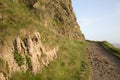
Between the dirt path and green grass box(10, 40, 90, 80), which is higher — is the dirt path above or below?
below

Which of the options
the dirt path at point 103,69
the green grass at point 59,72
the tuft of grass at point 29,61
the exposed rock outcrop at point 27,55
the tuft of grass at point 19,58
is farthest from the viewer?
the dirt path at point 103,69

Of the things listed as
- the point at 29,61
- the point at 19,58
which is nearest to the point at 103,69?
the point at 29,61

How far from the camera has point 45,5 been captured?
149 feet

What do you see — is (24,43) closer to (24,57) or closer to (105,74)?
(24,57)

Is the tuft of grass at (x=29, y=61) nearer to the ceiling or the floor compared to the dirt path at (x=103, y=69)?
nearer to the ceiling

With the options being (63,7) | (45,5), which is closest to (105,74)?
(45,5)

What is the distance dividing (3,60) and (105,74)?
51.4 feet

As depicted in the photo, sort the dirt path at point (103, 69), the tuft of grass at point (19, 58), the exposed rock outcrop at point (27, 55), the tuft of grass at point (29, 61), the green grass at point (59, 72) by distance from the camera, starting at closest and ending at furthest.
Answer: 1. the exposed rock outcrop at point (27, 55)
2. the tuft of grass at point (19, 58)
3. the green grass at point (59, 72)
4. the tuft of grass at point (29, 61)
5. the dirt path at point (103, 69)

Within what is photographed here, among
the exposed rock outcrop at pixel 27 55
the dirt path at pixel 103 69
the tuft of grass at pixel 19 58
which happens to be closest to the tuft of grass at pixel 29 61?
the exposed rock outcrop at pixel 27 55

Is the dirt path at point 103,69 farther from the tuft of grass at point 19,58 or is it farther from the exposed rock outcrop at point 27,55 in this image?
the tuft of grass at point 19,58

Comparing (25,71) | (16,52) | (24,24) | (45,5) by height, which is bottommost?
(25,71)

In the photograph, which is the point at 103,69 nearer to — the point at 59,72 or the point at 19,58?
A: the point at 59,72

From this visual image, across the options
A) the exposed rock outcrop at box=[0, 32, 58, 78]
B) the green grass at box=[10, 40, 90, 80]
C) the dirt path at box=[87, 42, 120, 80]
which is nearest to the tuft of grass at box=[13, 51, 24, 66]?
the exposed rock outcrop at box=[0, 32, 58, 78]

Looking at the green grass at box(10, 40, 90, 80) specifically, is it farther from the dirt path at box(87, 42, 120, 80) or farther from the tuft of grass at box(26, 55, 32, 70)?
the dirt path at box(87, 42, 120, 80)
